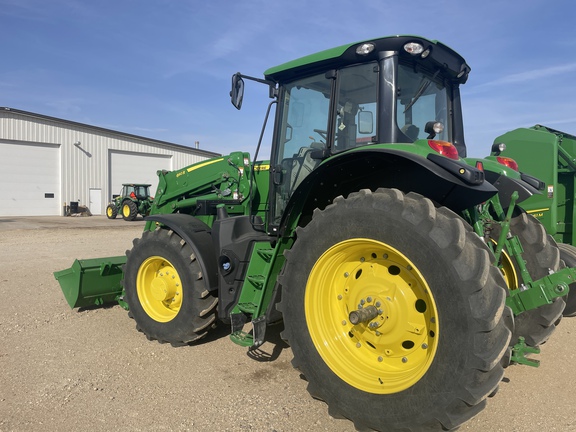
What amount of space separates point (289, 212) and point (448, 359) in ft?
5.25

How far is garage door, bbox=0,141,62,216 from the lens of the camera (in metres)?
25.6

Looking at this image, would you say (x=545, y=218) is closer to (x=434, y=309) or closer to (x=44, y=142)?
(x=434, y=309)

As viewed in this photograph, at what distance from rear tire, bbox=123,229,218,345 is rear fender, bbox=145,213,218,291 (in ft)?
0.27

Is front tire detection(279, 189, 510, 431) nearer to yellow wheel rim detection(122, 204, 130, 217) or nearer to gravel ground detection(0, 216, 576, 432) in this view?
gravel ground detection(0, 216, 576, 432)

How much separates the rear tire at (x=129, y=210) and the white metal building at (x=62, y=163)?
19.7 feet

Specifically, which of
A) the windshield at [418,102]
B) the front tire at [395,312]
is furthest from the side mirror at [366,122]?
the front tire at [395,312]

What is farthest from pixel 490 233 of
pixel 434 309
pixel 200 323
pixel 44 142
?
pixel 44 142

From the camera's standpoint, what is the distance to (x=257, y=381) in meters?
3.47

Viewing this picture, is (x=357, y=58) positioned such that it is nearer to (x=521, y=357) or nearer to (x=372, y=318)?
(x=372, y=318)

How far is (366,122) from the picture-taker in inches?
133

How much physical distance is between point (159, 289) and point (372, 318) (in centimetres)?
242

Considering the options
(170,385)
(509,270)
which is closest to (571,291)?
(509,270)

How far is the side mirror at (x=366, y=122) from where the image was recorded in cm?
335

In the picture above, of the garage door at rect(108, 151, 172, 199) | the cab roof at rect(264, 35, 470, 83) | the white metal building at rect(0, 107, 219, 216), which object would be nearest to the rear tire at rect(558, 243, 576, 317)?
the cab roof at rect(264, 35, 470, 83)
